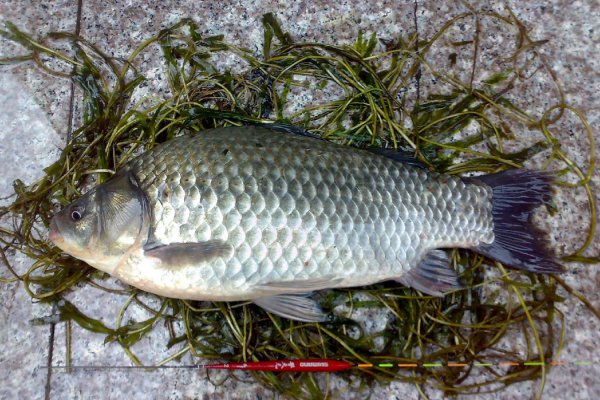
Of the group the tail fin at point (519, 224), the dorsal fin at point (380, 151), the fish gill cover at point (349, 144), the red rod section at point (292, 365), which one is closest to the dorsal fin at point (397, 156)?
the dorsal fin at point (380, 151)

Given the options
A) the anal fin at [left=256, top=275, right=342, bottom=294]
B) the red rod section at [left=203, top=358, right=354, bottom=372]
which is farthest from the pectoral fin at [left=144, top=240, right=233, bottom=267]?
the red rod section at [left=203, top=358, right=354, bottom=372]

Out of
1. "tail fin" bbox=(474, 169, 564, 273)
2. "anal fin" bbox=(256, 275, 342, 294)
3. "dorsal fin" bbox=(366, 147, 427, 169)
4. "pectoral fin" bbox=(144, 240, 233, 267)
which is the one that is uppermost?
"dorsal fin" bbox=(366, 147, 427, 169)

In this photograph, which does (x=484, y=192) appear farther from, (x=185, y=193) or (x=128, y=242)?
(x=128, y=242)

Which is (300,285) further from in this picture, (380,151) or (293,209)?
(380,151)

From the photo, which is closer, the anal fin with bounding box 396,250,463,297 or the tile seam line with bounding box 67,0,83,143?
the anal fin with bounding box 396,250,463,297

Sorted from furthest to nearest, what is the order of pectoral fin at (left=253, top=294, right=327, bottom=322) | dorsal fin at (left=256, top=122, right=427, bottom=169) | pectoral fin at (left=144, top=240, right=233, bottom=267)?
dorsal fin at (left=256, top=122, right=427, bottom=169) < pectoral fin at (left=253, top=294, right=327, bottom=322) < pectoral fin at (left=144, top=240, right=233, bottom=267)

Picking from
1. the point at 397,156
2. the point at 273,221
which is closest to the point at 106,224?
the point at 273,221

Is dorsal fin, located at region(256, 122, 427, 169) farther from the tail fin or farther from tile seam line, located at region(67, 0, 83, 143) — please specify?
tile seam line, located at region(67, 0, 83, 143)
